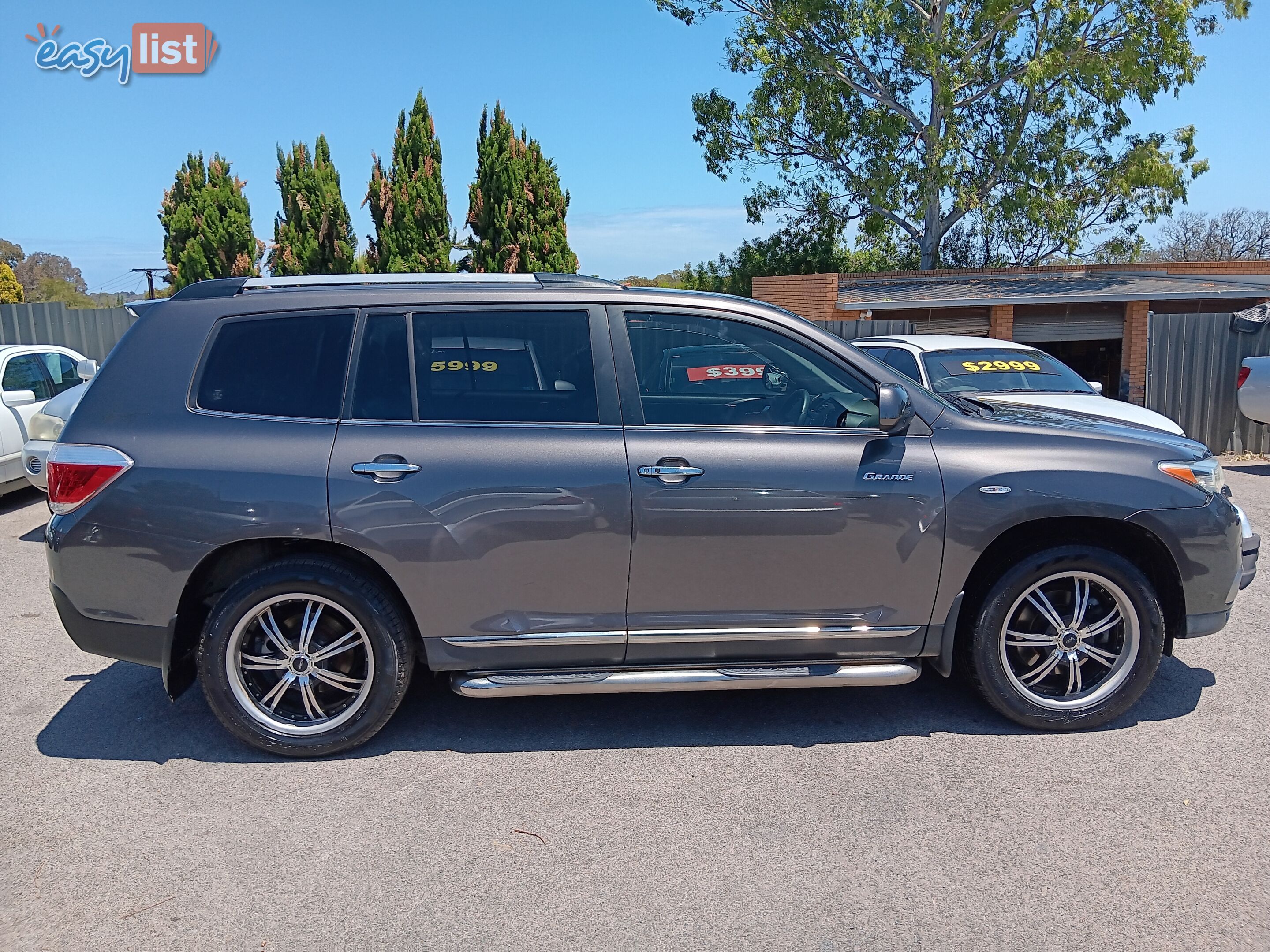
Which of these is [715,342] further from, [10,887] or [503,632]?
[10,887]

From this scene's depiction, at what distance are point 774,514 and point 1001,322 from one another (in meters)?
15.5

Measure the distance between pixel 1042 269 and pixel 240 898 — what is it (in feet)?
86.0

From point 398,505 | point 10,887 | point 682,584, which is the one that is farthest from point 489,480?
point 10,887

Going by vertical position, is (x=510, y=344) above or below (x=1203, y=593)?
above

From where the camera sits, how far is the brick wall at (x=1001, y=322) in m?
18.0

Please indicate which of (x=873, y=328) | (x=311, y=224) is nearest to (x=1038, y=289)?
(x=873, y=328)

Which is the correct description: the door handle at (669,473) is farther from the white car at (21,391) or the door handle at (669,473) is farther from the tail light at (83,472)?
the white car at (21,391)

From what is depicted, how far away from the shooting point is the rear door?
156 inches

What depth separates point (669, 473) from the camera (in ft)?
13.1

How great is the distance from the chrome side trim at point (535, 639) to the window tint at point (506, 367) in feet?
2.89

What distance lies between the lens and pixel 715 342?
4309 millimetres

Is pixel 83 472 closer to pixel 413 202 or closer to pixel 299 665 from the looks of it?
pixel 299 665

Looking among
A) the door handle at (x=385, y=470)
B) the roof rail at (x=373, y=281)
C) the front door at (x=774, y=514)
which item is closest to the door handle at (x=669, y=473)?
the front door at (x=774, y=514)

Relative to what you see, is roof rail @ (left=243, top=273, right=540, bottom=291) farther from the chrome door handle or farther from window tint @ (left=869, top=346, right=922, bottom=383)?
window tint @ (left=869, top=346, right=922, bottom=383)
